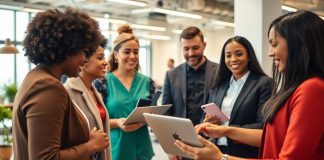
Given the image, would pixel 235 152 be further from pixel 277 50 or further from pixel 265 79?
pixel 277 50

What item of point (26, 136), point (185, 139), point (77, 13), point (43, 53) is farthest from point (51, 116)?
point (185, 139)

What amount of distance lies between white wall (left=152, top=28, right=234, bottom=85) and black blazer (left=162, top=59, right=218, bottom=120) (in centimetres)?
1209

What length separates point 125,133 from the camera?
109 inches

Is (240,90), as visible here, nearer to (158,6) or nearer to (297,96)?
(297,96)

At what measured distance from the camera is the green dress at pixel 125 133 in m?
2.78

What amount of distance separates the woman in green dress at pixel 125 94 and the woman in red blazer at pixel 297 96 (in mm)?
1322

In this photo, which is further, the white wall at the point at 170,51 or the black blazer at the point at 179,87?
the white wall at the point at 170,51

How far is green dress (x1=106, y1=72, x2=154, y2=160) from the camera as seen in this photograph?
2.78 metres

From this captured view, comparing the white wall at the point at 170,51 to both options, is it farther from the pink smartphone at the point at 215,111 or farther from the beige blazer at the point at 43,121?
the beige blazer at the point at 43,121

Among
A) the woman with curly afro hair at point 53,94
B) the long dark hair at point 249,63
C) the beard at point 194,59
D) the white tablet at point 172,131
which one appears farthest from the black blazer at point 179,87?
the woman with curly afro hair at point 53,94

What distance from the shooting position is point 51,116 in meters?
1.35

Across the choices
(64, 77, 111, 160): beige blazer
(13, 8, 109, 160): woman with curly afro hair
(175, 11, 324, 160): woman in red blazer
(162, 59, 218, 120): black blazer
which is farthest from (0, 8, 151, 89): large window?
(175, 11, 324, 160): woman in red blazer

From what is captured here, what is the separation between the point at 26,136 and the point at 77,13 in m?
0.55

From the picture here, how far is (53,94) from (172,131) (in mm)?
569
